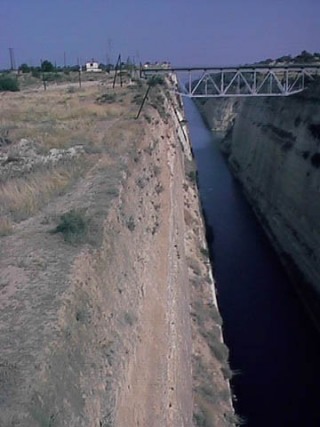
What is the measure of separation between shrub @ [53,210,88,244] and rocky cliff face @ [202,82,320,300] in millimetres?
12715

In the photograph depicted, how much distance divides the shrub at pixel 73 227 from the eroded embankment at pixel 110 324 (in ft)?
0.51

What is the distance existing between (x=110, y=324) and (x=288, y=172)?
21579mm

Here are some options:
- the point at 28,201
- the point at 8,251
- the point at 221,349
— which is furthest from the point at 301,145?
the point at 8,251

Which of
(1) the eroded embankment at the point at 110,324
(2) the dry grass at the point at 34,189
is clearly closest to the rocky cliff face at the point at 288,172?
(1) the eroded embankment at the point at 110,324

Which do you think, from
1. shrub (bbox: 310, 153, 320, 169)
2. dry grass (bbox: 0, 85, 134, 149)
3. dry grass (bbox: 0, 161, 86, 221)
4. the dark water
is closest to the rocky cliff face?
shrub (bbox: 310, 153, 320, 169)

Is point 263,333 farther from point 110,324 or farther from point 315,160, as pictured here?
point 110,324

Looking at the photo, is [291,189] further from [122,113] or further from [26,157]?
[26,157]

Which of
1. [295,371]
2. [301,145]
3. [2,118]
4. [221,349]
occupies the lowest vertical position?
[295,371]

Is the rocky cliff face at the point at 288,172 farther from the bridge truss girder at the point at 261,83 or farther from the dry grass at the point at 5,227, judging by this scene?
the dry grass at the point at 5,227

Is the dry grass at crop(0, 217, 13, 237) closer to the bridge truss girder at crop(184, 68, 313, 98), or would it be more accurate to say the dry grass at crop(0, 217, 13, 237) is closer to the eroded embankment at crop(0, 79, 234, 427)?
the eroded embankment at crop(0, 79, 234, 427)

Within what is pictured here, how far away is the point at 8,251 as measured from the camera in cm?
809

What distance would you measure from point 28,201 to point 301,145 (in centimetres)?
1897

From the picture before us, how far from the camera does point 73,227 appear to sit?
8664 millimetres

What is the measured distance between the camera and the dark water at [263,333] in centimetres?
1433
